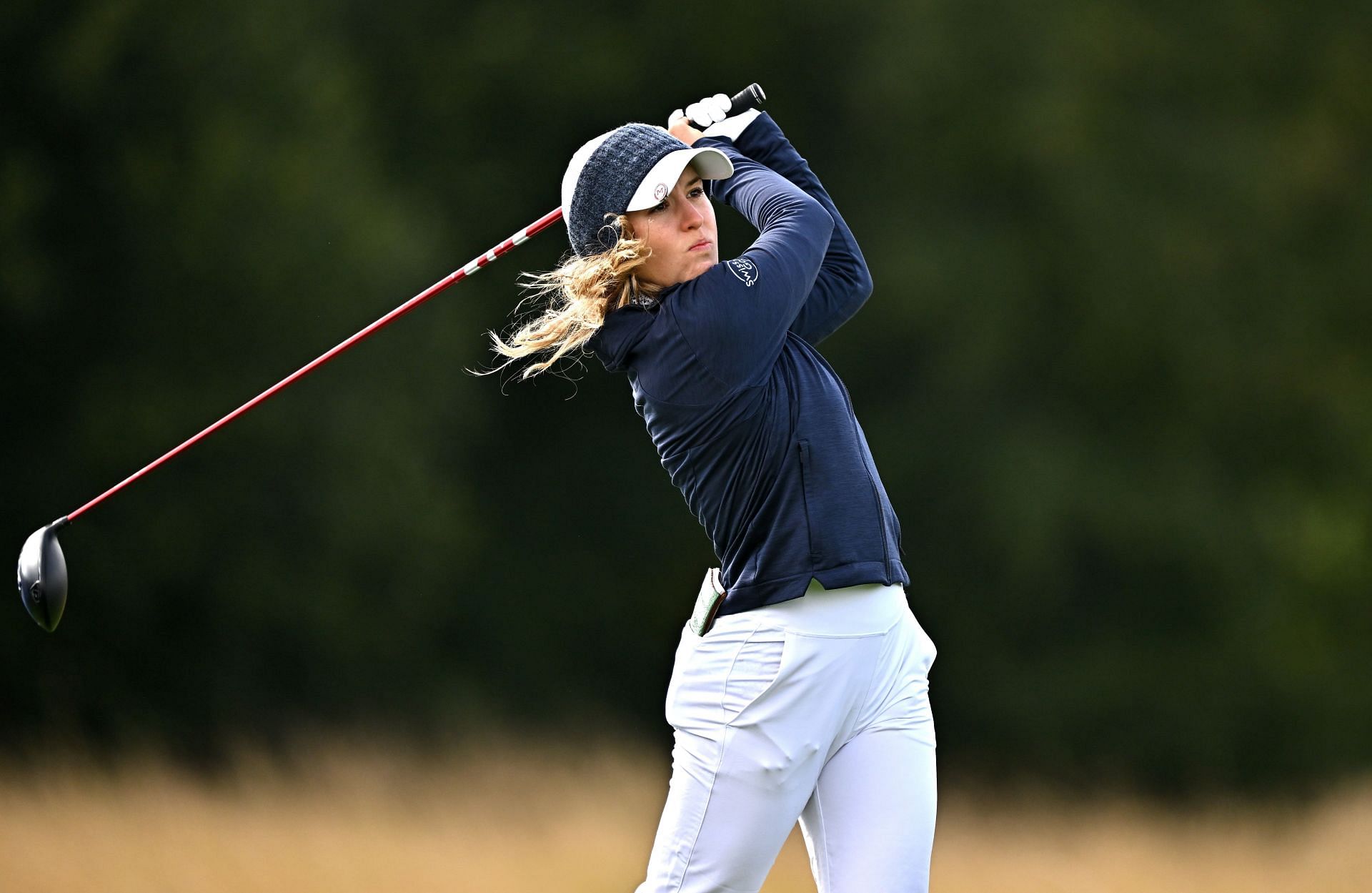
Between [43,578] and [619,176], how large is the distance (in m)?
1.19

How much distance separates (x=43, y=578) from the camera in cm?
228

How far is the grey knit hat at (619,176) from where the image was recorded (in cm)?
168

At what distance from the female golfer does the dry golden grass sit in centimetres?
171

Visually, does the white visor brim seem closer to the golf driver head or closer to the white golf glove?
the white golf glove

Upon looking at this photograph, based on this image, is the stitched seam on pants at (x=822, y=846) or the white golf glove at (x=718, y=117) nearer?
the stitched seam on pants at (x=822, y=846)

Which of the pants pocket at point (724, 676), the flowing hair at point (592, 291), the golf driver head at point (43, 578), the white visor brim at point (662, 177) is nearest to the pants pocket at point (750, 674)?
the pants pocket at point (724, 676)

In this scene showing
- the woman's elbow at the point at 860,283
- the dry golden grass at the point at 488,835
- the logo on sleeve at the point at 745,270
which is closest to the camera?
the logo on sleeve at the point at 745,270

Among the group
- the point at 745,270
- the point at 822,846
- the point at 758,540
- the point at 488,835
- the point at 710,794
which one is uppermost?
the point at 745,270

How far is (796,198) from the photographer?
5.70ft

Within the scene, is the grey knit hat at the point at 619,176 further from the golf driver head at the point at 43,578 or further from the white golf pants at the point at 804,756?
the golf driver head at the point at 43,578

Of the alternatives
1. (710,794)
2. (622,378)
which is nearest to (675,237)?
(710,794)

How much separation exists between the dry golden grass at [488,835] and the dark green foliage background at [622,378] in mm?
89

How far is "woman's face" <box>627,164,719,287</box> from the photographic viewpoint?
67.1 inches

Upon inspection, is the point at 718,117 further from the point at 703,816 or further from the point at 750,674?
the point at 703,816
